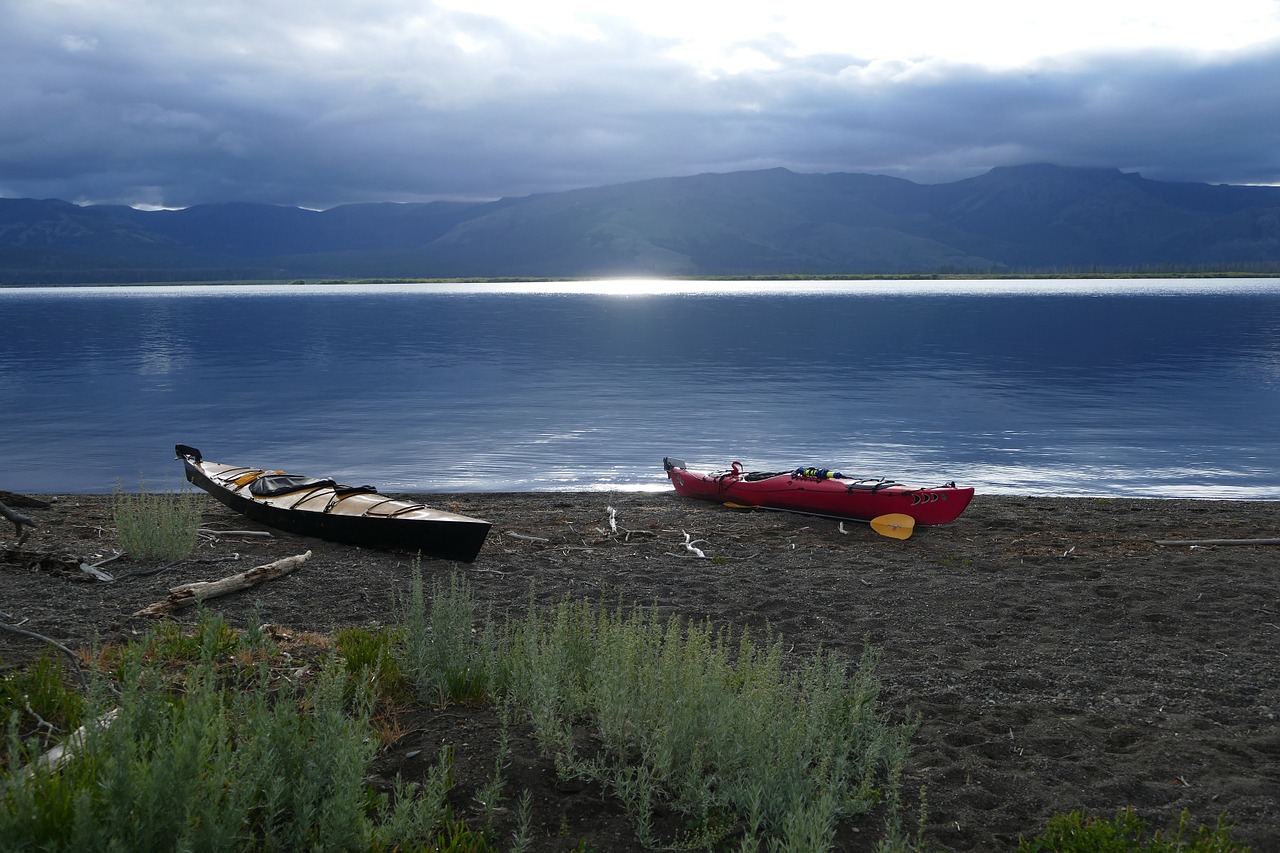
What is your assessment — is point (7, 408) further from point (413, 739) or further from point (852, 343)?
point (852, 343)

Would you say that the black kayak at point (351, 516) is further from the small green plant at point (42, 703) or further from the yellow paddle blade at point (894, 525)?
the yellow paddle blade at point (894, 525)

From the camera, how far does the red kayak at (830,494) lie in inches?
639

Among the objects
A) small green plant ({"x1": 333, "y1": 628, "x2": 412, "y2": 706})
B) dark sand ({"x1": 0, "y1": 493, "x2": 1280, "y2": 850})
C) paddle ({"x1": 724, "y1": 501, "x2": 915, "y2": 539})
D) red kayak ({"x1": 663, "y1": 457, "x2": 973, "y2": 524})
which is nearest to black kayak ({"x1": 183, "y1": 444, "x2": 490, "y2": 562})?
dark sand ({"x1": 0, "y1": 493, "x2": 1280, "y2": 850})

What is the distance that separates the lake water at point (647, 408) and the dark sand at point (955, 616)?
22.6ft

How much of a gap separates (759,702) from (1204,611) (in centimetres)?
749

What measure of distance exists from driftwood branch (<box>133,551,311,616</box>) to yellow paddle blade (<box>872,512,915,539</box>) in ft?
31.1

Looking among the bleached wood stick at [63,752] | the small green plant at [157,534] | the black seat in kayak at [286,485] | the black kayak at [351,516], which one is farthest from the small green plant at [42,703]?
the black seat in kayak at [286,485]

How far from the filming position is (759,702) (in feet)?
18.2

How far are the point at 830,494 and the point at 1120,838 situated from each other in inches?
487

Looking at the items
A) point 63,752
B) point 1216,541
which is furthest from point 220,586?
point 1216,541

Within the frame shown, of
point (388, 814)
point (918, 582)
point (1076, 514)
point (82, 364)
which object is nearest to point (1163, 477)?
point (1076, 514)

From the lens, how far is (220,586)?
404 inches

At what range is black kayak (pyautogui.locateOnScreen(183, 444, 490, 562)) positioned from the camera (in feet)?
42.8

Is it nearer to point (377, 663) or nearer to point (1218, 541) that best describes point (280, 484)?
point (377, 663)
